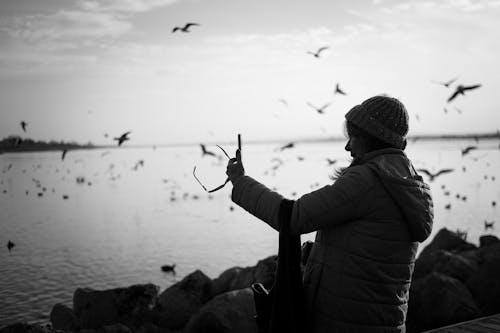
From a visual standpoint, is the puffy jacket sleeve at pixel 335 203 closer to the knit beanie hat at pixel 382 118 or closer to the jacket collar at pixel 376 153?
the jacket collar at pixel 376 153

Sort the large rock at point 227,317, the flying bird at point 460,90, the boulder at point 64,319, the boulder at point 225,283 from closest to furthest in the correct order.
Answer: the large rock at point 227,317
the flying bird at point 460,90
the boulder at point 64,319
the boulder at point 225,283

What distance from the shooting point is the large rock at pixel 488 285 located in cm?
1005

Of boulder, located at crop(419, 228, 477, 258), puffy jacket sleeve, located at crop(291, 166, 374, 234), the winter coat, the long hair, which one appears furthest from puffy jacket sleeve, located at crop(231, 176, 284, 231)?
boulder, located at crop(419, 228, 477, 258)

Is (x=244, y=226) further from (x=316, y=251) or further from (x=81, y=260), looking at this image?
(x=316, y=251)

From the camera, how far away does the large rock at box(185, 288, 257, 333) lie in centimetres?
808

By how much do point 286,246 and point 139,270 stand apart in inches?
663

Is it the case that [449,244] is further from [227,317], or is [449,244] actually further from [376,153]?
[376,153]

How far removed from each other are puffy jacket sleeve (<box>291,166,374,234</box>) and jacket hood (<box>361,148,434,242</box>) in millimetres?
98

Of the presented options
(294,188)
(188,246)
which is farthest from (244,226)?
(294,188)

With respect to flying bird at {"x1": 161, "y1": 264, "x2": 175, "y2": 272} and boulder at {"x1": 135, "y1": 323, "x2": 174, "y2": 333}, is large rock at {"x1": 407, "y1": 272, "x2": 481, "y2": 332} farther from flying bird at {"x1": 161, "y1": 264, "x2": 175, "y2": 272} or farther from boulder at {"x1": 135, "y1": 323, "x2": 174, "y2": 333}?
flying bird at {"x1": 161, "y1": 264, "x2": 175, "y2": 272}

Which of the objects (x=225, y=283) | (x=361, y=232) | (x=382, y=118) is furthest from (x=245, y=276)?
(x=382, y=118)

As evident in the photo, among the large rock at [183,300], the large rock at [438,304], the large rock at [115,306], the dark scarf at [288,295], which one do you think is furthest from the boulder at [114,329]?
the dark scarf at [288,295]

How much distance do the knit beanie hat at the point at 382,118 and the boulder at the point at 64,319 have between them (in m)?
10.8

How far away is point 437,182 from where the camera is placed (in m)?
49.9
